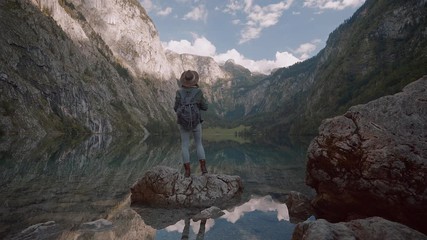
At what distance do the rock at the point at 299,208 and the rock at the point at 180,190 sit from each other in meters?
2.29

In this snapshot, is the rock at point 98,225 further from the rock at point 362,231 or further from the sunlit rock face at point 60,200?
the rock at point 362,231

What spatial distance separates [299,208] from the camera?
1042 centimetres

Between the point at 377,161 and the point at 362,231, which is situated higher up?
the point at 377,161

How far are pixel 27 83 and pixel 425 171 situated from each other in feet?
438

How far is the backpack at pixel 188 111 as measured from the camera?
1217cm

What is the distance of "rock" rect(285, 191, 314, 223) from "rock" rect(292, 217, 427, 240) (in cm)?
334

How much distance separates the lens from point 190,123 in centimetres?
1220

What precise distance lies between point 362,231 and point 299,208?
4.52m

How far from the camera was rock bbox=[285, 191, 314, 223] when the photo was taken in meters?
9.74

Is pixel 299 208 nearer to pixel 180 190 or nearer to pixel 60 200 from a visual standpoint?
pixel 180 190

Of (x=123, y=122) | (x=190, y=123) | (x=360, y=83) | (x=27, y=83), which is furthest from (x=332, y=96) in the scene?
(x=190, y=123)

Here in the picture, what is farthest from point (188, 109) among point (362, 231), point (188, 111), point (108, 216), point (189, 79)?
point (362, 231)

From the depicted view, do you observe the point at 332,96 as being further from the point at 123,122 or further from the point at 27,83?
the point at 27,83

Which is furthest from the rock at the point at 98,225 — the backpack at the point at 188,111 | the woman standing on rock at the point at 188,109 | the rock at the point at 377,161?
the rock at the point at 377,161
